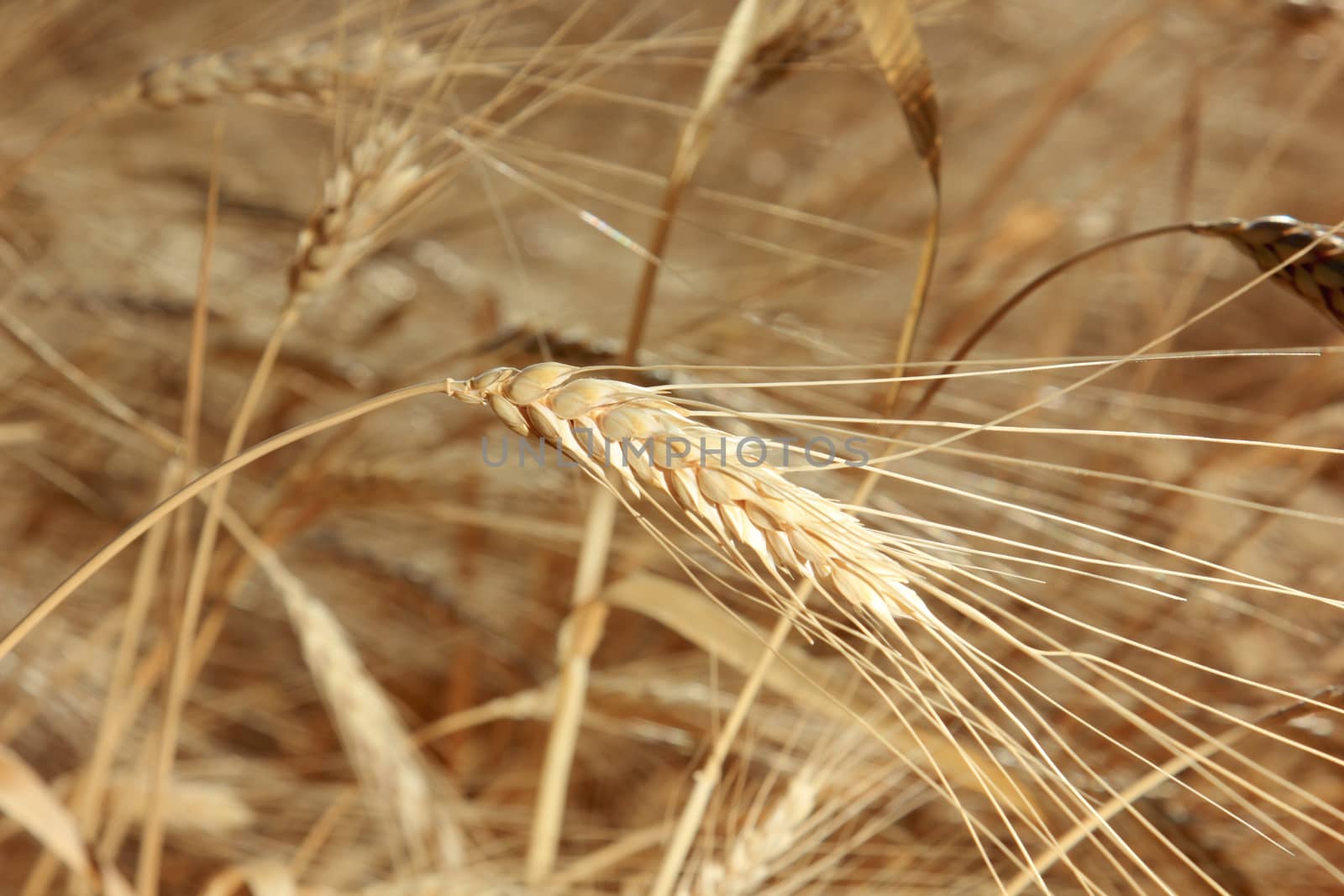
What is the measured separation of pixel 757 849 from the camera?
0.42 meters

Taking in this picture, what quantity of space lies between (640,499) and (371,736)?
0.72ft

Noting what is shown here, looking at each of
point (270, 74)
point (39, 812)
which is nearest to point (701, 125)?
point (270, 74)

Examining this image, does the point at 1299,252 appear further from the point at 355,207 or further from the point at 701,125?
the point at 355,207

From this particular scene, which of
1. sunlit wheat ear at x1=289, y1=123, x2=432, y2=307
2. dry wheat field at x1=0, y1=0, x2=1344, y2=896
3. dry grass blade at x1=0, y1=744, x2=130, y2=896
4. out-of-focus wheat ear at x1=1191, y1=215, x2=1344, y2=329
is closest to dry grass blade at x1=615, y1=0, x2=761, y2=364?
dry wheat field at x1=0, y1=0, x2=1344, y2=896

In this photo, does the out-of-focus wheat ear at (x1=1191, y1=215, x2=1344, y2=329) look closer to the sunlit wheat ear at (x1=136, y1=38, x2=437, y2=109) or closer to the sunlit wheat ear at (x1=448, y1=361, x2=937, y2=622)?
the sunlit wheat ear at (x1=448, y1=361, x2=937, y2=622)

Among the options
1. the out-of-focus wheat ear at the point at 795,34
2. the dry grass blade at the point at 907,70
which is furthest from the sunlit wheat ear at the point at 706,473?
the out-of-focus wheat ear at the point at 795,34

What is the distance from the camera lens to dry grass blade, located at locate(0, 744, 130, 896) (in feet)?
1.37

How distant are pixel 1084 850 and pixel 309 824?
1.95 ft

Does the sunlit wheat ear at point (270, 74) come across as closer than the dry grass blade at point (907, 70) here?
No

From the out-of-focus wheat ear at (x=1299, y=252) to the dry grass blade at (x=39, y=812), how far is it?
1.87ft

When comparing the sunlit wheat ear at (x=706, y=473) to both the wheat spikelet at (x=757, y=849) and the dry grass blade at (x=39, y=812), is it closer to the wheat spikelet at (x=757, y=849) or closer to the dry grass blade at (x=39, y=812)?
the wheat spikelet at (x=757, y=849)

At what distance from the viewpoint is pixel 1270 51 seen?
864mm

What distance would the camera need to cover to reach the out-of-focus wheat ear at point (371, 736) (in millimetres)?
510

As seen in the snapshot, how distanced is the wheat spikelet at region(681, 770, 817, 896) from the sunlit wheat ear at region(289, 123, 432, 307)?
0.33 metres
